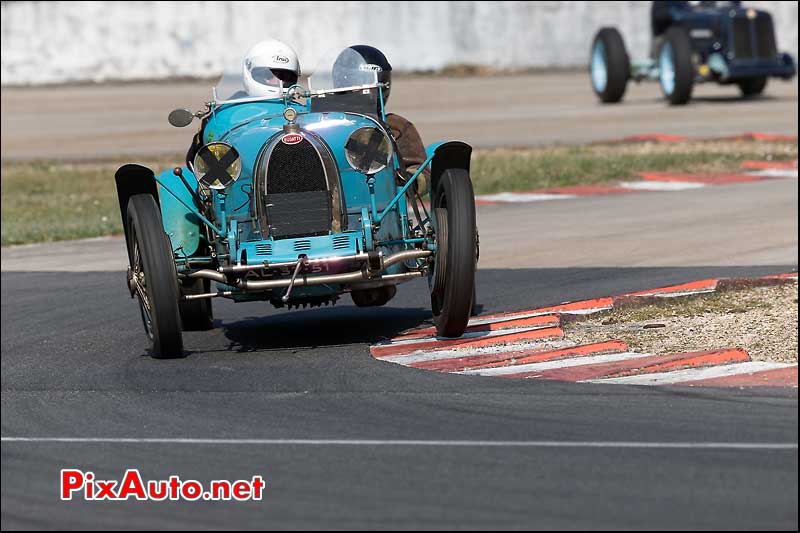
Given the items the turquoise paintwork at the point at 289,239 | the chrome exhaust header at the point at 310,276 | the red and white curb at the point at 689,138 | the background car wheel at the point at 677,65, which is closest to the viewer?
the chrome exhaust header at the point at 310,276

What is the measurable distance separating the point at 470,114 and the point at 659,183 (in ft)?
28.9

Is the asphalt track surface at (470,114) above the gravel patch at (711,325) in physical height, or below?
above

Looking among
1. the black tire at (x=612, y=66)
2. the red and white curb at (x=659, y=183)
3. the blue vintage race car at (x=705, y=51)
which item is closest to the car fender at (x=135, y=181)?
the red and white curb at (x=659, y=183)

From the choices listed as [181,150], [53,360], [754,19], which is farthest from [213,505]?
[754,19]

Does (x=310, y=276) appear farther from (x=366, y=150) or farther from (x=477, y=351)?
(x=477, y=351)

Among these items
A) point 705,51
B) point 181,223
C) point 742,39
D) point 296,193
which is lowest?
point 181,223

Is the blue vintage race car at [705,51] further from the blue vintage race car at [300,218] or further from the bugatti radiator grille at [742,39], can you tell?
the blue vintage race car at [300,218]

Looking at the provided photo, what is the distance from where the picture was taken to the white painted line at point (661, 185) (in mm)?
16500

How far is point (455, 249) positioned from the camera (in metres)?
8.11

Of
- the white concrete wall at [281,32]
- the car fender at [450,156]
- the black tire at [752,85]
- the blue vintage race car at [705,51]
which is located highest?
the white concrete wall at [281,32]

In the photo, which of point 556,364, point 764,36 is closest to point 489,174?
point 764,36

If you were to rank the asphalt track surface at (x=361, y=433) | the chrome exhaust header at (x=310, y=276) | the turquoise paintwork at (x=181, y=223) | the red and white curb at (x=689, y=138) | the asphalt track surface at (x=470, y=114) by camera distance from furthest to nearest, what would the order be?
the asphalt track surface at (x=470, y=114), the red and white curb at (x=689, y=138), the turquoise paintwork at (x=181, y=223), the chrome exhaust header at (x=310, y=276), the asphalt track surface at (x=361, y=433)

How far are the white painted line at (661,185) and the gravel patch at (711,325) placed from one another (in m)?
6.72

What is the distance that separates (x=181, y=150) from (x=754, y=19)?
9.95m
